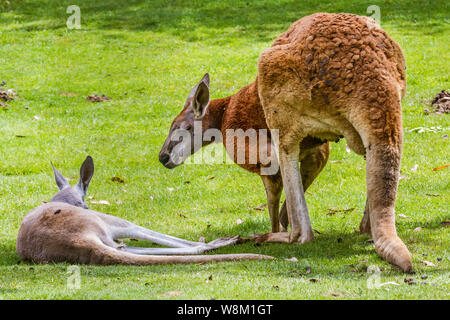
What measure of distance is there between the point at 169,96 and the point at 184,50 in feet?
12.5

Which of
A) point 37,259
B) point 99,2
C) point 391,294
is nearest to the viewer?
point 391,294

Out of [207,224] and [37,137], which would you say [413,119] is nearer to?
[207,224]

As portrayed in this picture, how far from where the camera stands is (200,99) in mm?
7488

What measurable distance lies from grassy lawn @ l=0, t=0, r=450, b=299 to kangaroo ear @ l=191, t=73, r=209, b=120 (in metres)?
1.43

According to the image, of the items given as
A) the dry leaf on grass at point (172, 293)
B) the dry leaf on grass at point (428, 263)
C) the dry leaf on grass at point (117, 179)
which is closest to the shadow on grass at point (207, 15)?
the dry leaf on grass at point (117, 179)

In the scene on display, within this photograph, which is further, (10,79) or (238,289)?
(10,79)

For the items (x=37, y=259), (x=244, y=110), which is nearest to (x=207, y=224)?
(x=244, y=110)

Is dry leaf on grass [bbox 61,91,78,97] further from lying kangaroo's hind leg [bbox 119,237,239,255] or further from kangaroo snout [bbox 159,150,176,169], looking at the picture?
lying kangaroo's hind leg [bbox 119,237,239,255]

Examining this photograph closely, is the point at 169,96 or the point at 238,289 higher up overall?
the point at 238,289

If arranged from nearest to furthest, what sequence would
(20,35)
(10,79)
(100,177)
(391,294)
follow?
(391,294), (100,177), (10,79), (20,35)

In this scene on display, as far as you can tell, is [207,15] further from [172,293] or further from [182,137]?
[172,293]

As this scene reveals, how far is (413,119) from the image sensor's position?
1314 centimetres

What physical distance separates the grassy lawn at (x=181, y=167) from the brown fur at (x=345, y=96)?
0.52 m

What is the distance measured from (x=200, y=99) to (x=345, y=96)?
215 cm
